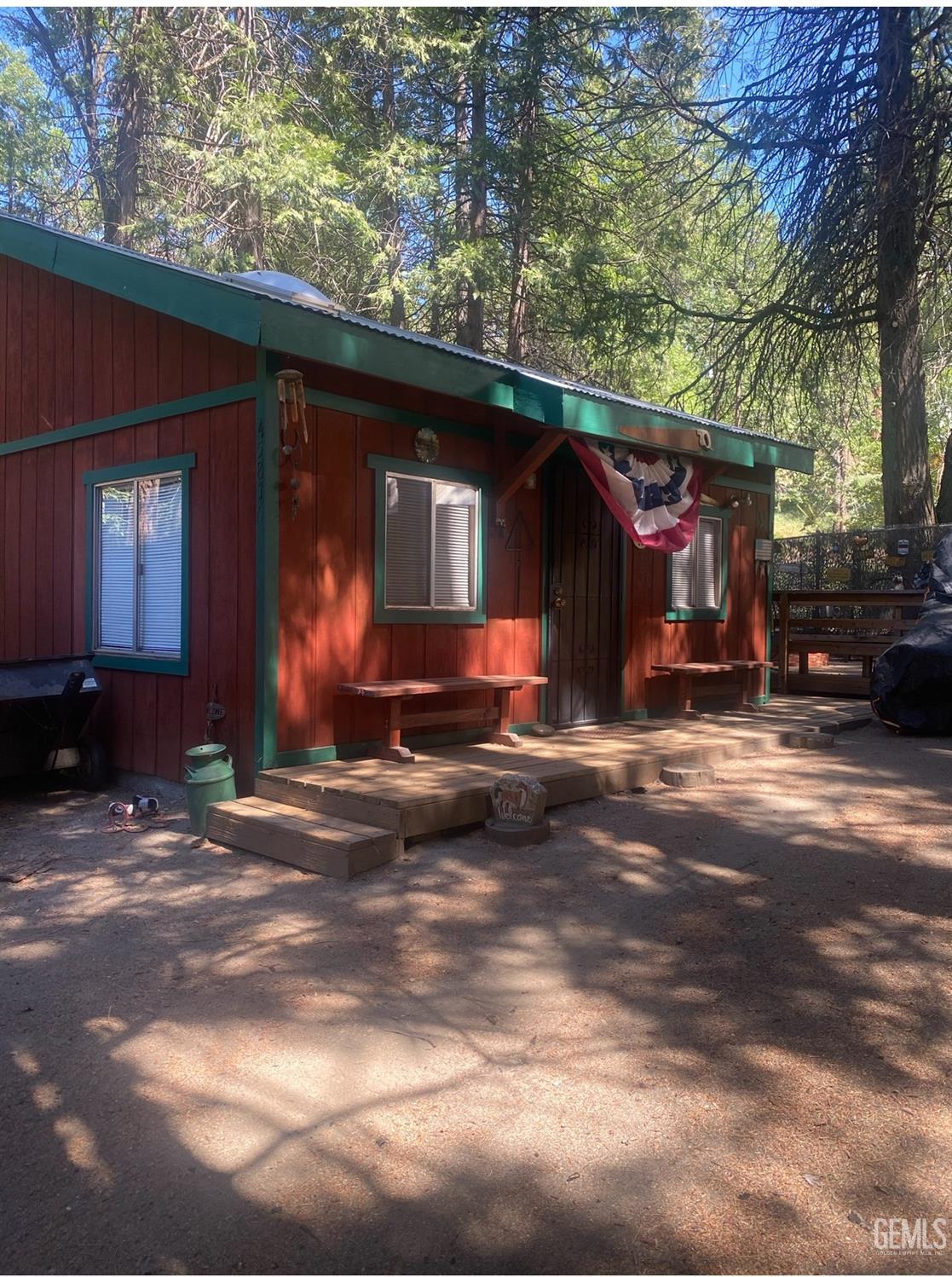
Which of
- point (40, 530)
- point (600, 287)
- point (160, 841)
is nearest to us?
point (160, 841)

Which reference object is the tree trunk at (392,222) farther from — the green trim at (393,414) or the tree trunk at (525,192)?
the green trim at (393,414)

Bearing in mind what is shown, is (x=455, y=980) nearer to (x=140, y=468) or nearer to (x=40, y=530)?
(x=140, y=468)

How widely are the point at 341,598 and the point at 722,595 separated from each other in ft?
17.4

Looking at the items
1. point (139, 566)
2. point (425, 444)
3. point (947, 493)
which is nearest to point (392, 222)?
point (947, 493)

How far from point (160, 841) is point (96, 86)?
18.0 meters

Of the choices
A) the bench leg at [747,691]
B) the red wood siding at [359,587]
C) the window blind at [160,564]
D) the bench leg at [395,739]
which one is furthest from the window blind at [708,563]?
the window blind at [160,564]

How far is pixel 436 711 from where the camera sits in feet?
24.1

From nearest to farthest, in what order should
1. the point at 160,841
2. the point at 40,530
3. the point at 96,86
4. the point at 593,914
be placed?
the point at 593,914, the point at 160,841, the point at 40,530, the point at 96,86

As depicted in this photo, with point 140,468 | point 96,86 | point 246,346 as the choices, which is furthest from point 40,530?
point 96,86

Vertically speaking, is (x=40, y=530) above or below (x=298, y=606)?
above

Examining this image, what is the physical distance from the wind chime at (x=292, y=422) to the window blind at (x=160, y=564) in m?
1.23

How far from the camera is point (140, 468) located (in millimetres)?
7277

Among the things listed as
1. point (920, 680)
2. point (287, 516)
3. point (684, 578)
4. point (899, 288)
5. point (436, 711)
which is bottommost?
point (436, 711)

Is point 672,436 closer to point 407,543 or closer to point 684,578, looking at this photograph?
point 684,578
